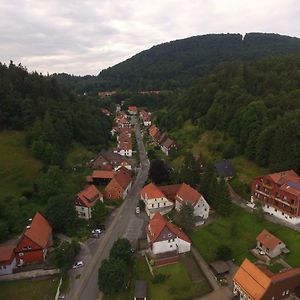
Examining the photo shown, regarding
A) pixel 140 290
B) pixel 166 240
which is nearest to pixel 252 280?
Result: pixel 166 240

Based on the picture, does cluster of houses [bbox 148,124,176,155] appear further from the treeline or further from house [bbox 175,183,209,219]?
house [bbox 175,183,209,219]

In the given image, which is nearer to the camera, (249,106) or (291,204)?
(291,204)

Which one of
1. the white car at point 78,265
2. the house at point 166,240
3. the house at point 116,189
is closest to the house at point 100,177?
the house at point 116,189

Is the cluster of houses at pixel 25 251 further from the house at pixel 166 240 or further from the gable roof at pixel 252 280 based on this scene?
the gable roof at pixel 252 280

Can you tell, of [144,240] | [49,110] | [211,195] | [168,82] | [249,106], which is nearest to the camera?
[144,240]

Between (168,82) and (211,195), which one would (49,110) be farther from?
(168,82)

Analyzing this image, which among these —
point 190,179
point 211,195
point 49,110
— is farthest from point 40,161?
point 211,195

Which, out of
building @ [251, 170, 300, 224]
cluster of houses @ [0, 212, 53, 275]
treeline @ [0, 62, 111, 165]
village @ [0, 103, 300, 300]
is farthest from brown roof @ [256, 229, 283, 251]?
treeline @ [0, 62, 111, 165]
